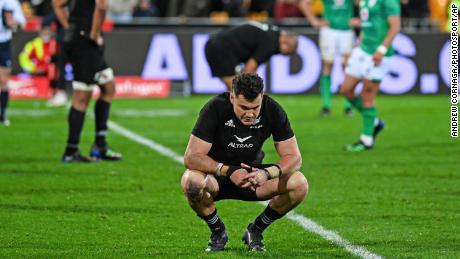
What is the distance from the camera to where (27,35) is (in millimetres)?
23469

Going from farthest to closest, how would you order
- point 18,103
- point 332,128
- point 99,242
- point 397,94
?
1. point 397,94
2. point 18,103
3. point 332,128
4. point 99,242

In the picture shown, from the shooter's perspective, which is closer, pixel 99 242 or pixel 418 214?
pixel 99 242

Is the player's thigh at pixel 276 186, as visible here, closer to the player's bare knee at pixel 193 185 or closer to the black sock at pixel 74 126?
the player's bare knee at pixel 193 185

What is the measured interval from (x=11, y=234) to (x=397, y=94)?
53.5ft

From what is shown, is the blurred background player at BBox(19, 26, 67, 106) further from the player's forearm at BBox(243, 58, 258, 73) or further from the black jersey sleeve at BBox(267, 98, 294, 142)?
the black jersey sleeve at BBox(267, 98, 294, 142)

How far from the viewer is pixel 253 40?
14703 millimetres

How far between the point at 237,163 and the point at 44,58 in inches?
613

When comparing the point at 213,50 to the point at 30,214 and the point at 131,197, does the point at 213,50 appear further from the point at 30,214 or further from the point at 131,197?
the point at 30,214

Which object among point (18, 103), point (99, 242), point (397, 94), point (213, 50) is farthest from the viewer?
point (397, 94)

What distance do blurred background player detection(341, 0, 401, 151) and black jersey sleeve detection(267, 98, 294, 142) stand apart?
7083 millimetres

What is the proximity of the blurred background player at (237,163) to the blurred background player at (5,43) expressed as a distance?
1041 centimetres

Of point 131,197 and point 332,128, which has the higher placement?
point 131,197

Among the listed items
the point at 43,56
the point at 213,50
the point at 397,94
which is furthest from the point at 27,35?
the point at 213,50

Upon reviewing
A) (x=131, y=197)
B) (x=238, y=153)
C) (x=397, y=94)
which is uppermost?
(x=238, y=153)
